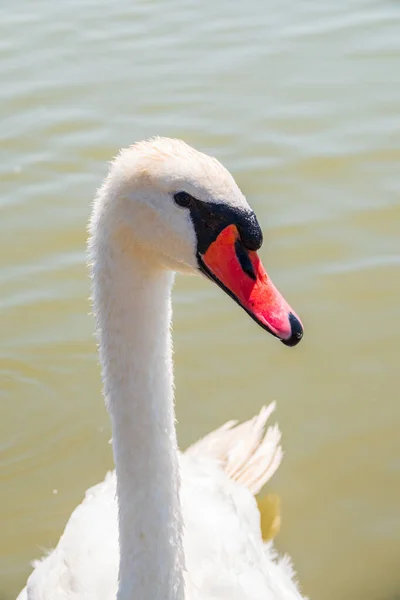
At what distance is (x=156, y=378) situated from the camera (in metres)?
3.49

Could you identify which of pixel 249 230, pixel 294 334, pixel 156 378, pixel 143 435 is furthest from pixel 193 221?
pixel 143 435

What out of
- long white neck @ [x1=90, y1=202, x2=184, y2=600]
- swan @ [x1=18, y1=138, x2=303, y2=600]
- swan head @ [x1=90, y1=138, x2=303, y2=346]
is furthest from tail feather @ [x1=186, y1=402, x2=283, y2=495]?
swan head @ [x1=90, y1=138, x2=303, y2=346]

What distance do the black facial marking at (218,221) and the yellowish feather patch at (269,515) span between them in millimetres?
2127

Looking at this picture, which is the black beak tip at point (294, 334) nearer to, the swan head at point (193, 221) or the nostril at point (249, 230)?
the swan head at point (193, 221)

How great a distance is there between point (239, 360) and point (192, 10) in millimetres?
5225

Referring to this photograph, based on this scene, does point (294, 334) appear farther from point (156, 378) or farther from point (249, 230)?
point (156, 378)

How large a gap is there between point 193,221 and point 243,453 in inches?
82.9

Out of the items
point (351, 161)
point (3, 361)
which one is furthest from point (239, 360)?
point (351, 161)

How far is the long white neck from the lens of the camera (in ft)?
11.2

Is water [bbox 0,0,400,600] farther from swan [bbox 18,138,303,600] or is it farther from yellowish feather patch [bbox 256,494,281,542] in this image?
swan [bbox 18,138,303,600]

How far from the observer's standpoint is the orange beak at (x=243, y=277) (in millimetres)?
3084

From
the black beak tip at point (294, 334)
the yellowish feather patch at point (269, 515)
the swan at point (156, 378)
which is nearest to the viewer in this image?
the black beak tip at point (294, 334)

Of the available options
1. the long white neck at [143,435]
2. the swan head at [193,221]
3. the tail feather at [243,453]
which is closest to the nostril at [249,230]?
the swan head at [193,221]

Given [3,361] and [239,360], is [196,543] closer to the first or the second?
[239,360]
